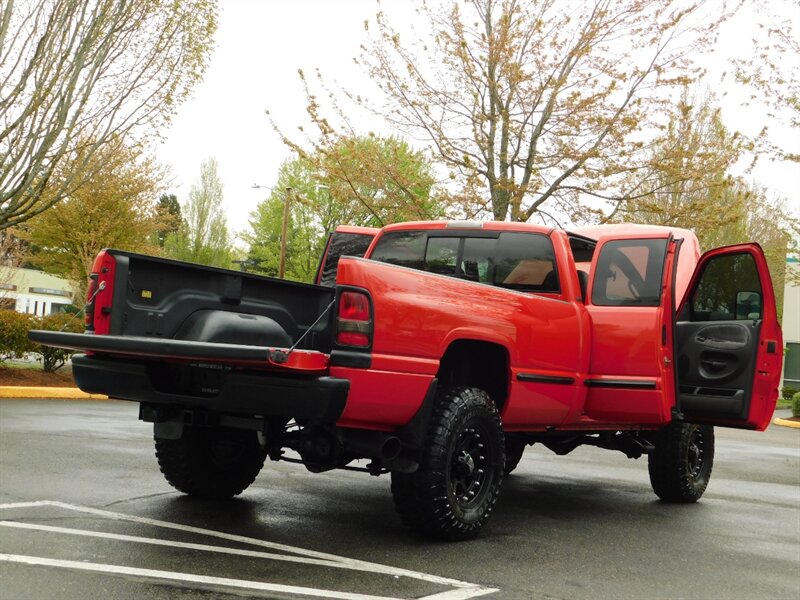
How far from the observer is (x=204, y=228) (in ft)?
178

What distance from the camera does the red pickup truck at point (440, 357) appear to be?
497 cm

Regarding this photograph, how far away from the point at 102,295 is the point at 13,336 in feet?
39.5


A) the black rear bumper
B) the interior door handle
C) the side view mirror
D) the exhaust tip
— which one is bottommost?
the exhaust tip

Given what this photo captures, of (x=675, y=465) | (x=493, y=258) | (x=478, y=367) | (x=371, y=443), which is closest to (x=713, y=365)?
(x=675, y=465)

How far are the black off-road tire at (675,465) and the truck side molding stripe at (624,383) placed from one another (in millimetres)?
1362

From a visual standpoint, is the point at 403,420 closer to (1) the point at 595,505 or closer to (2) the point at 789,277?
(1) the point at 595,505

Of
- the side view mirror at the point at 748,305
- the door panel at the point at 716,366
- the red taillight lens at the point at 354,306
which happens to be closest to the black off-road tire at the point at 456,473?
the red taillight lens at the point at 354,306

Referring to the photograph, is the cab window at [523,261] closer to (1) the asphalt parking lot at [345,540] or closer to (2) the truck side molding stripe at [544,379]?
(2) the truck side molding stripe at [544,379]

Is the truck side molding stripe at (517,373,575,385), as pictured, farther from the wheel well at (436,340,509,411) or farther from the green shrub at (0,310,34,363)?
the green shrub at (0,310,34,363)

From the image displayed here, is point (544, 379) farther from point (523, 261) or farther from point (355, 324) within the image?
point (355, 324)

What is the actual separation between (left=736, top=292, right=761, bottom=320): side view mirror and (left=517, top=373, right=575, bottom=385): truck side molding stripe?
5.72 feet

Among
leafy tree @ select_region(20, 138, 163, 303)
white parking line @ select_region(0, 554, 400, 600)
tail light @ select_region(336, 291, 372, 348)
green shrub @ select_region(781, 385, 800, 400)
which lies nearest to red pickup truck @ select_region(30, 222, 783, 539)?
tail light @ select_region(336, 291, 372, 348)

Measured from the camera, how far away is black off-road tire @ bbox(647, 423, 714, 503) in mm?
7785

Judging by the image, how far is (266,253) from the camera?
44625mm
